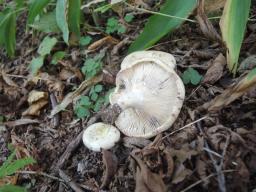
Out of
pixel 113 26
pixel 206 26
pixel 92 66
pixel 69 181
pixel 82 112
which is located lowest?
pixel 69 181

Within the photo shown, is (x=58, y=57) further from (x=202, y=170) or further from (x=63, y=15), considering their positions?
(x=202, y=170)

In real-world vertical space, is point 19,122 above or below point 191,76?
below

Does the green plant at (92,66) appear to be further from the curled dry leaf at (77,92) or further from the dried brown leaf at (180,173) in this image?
the dried brown leaf at (180,173)

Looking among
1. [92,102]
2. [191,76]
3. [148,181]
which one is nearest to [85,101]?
[92,102]

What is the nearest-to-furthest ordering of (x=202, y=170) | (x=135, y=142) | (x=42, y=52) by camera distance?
(x=202, y=170), (x=135, y=142), (x=42, y=52)

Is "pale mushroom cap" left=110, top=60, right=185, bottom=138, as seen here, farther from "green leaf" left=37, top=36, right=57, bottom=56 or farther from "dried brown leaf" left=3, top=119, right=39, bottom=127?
"green leaf" left=37, top=36, right=57, bottom=56

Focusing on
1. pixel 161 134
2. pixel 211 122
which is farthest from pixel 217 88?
pixel 161 134
